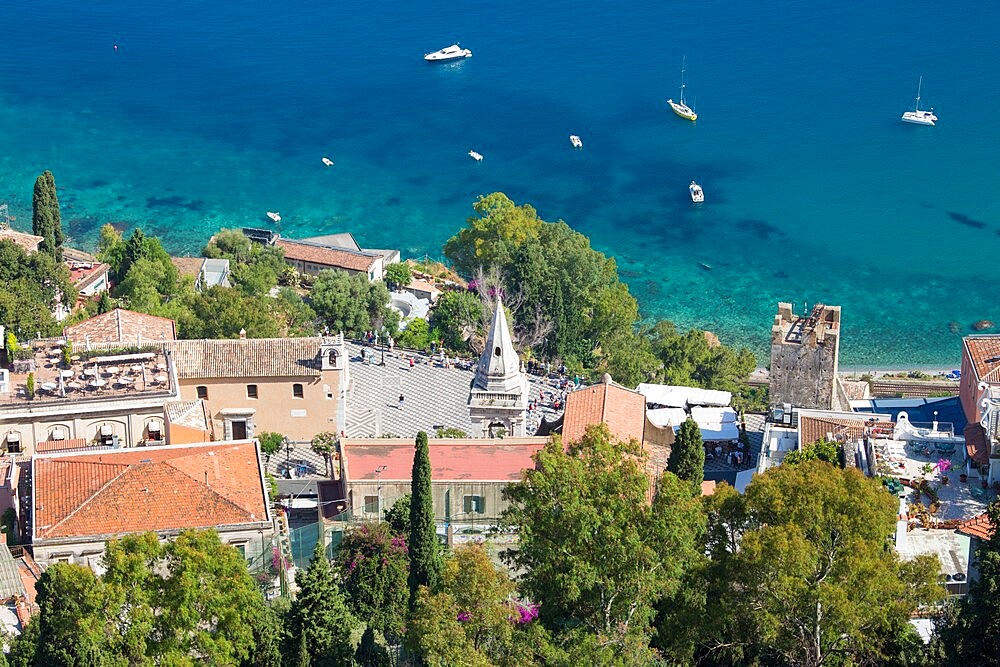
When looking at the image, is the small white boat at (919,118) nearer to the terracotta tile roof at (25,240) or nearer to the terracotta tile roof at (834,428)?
the terracotta tile roof at (25,240)

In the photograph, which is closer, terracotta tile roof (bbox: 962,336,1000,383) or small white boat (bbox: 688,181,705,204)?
terracotta tile roof (bbox: 962,336,1000,383)

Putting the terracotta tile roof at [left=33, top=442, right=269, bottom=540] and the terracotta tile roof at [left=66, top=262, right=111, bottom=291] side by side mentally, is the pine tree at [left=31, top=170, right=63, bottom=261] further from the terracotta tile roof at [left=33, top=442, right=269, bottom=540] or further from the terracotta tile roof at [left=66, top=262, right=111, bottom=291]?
the terracotta tile roof at [left=33, top=442, right=269, bottom=540]

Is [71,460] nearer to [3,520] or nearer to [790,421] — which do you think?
[3,520]

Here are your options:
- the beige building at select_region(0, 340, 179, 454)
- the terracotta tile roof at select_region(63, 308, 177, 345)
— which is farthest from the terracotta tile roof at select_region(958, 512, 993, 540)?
the terracotta tile roof at select_region(63, 308, 177, 345)

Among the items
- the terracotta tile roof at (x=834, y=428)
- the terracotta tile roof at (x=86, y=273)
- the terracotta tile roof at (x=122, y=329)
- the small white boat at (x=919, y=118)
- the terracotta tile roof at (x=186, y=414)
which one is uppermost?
the small white boat at (x=919, y=118)

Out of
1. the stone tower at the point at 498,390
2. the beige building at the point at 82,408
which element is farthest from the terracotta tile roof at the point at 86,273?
the stone tower at the point at 498,390

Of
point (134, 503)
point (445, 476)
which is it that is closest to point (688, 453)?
point (445, 476)

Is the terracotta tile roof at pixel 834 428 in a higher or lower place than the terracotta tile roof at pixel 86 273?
lower
